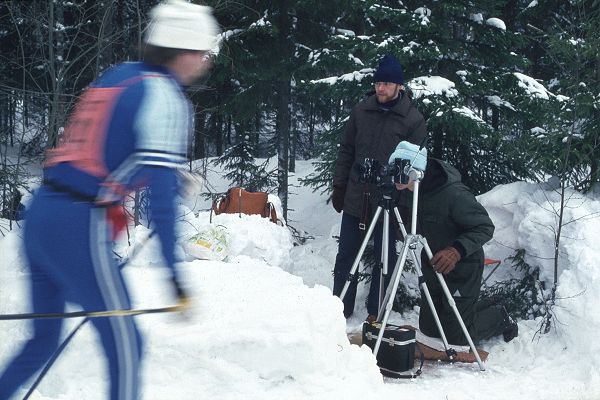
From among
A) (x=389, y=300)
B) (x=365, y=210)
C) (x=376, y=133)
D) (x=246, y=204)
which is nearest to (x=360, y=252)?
(x=365, y=210)

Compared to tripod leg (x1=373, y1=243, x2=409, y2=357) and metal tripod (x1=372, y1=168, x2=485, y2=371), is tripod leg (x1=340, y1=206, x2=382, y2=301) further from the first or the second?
tripod leg (x1=373, y1=243, x2=409, y2=357)

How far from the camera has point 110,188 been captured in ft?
8.09

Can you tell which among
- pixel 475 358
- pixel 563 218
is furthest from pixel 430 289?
pixel 563 218

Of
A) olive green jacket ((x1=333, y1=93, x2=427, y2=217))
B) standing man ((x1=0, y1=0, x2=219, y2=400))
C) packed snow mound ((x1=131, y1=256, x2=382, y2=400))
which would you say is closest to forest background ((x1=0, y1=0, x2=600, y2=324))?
olive green jacket ((x1=333, y1=93, x2=427, y2=217))

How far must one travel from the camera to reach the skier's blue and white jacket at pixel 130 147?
7.87 ft

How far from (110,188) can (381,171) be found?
128 inches

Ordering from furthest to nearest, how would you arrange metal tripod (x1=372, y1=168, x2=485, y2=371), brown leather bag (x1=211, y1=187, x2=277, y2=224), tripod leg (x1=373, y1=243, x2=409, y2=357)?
brown leather bag (x1=211, y1=187, x2=277, y2=224)
metal tripod (x1=372, y1=168, x2=485, y2=371)
tripod leg (x1=373, y1=243, x2=409, y2=357)

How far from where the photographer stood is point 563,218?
6461 millimetres

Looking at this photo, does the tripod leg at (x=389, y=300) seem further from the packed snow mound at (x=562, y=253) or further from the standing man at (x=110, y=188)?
the standing man at (x=110, y=188)

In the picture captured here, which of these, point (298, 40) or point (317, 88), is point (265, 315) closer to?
point (317, 88)

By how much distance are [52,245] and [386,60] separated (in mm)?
3888

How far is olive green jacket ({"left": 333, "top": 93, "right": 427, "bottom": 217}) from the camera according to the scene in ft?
19.4

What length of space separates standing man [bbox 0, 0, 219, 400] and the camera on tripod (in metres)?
2.88

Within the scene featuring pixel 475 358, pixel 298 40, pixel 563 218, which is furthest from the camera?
pixel 298 40
